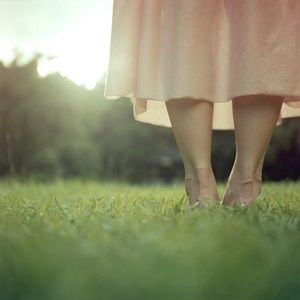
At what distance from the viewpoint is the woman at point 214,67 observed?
7.45 feet

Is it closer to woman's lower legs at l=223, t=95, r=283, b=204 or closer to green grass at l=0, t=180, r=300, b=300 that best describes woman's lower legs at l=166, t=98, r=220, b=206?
woman's lower legs at l=223, t=95, r=283, b=204

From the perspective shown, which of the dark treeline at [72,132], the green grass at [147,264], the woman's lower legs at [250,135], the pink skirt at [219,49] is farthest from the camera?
the dark treeline at [72,132]

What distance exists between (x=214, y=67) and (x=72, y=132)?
10022 millimetres

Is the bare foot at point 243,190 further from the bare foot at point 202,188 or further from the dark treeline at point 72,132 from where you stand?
the dark treeline at point 72,132

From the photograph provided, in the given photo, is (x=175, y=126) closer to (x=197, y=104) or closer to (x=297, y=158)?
(x=197, y=104)

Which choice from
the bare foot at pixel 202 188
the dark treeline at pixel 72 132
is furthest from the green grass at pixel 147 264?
the dark treeline at pixel 72 132

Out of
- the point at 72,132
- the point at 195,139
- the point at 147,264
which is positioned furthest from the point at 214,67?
the point at 72,132

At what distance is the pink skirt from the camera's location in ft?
7.45

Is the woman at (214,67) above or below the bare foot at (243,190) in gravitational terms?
above

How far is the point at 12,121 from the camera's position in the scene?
1184 cm

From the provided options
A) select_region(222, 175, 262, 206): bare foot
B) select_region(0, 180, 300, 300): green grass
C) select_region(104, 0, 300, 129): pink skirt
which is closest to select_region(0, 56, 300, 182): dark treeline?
select_region(222, 175, 262, 206): bare foot

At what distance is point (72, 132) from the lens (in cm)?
→ 1223

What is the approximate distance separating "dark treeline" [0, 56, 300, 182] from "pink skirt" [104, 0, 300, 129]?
8.93m

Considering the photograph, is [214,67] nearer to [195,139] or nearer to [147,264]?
[195,139]
